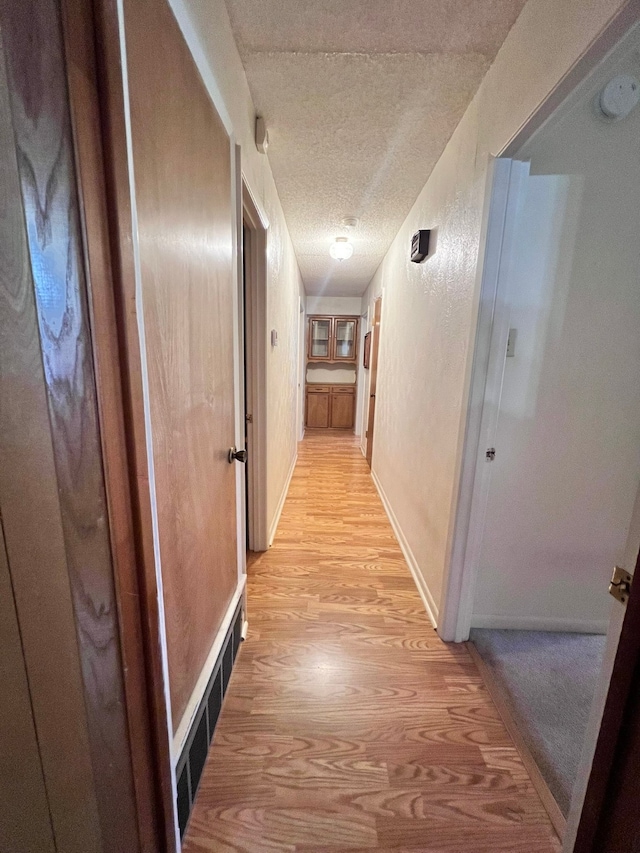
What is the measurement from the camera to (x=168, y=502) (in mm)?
769

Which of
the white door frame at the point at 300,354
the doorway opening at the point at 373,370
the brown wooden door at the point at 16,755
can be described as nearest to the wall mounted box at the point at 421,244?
the doorway opening at the point at 373,370

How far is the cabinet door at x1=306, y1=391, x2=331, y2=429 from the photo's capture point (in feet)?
19.7

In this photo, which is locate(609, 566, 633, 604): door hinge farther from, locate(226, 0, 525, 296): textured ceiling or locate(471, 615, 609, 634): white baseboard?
locate(226, 0, 525, 296): textured ceiling

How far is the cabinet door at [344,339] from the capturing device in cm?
573

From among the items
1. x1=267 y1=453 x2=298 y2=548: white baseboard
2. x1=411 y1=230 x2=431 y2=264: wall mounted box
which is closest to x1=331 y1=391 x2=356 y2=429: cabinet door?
x1=267 y1=453 x2=298 y2=548: white baseboard

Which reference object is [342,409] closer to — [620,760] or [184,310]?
[184,310]

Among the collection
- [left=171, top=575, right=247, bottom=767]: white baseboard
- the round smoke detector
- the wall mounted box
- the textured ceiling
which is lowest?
[left=171, top=575, right=247, bottom=767]: white baseboard

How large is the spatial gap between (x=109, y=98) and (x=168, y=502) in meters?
Result: 0.72

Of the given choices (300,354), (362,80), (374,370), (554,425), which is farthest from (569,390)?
(300,354)

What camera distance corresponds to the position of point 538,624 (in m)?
1.63

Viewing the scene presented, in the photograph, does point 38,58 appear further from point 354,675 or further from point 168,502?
point 354,675

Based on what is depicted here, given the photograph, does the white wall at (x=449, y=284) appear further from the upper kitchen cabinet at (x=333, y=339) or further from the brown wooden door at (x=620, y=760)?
the upper kitchen cabinet at (x=333, y=339)

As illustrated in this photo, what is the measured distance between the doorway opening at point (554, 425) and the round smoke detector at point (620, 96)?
1 cm

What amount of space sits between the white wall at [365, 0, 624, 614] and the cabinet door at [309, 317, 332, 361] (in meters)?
3.01
